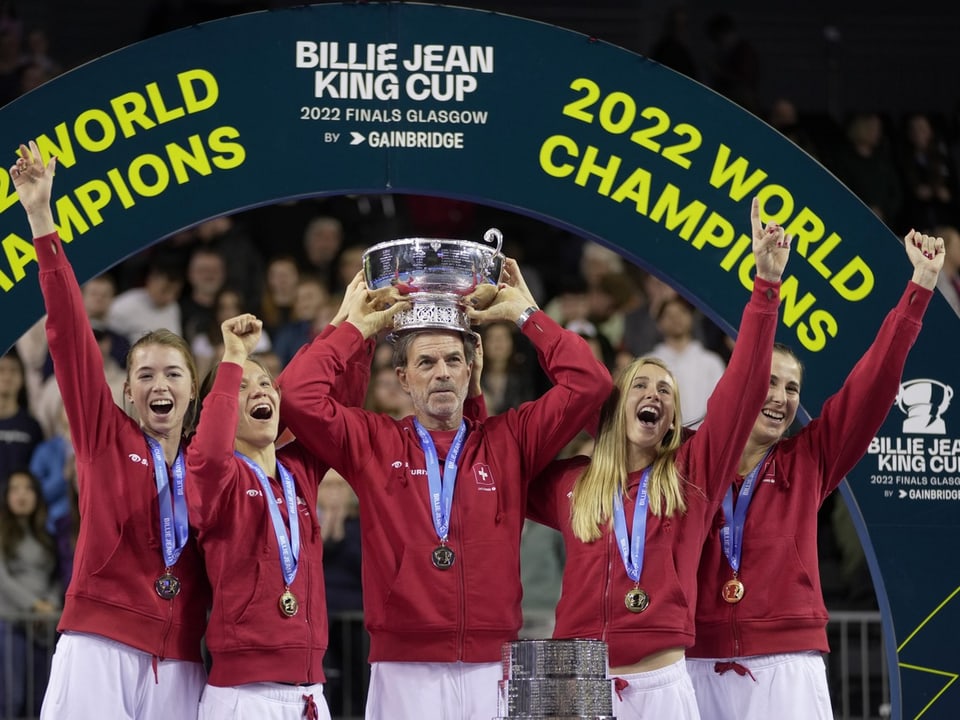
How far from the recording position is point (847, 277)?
6762 millimetres

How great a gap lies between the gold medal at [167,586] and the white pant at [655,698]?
1.53 metres

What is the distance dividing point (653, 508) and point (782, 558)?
1.87 feet

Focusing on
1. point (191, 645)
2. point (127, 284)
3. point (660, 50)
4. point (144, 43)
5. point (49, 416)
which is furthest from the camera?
point (660, 50)

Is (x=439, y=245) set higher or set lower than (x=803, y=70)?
lower

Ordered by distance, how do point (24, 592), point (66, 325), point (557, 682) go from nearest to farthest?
point (557, 682) < point (66, 325) < point (24, 592)

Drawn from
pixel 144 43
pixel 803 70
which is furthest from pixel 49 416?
pixel 803 70

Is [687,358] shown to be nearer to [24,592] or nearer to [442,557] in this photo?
[24,592]

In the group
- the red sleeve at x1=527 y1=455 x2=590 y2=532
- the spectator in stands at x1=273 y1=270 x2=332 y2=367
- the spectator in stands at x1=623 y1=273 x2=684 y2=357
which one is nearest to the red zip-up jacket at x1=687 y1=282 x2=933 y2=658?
the red sleeve at x1=527 y1=455 x2=590 y2=532

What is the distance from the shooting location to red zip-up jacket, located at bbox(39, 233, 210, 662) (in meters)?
5.90

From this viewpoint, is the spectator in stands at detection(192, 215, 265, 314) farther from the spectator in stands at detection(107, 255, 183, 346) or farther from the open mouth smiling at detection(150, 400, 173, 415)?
the open mouth smiling at detection(150, 400, 173, 415)

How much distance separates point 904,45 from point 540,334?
741cm

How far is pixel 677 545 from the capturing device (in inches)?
244

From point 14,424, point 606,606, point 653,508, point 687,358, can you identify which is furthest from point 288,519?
point 687,358

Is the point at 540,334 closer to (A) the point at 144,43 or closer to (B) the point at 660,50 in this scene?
(A) the point at 144,43
